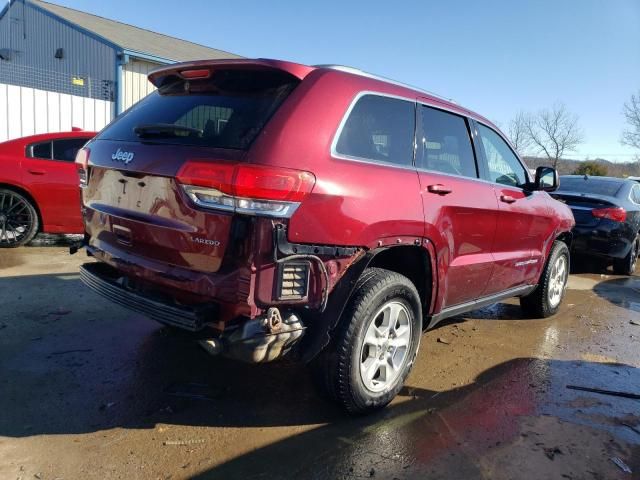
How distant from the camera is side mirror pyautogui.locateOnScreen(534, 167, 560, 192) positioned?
500 cm

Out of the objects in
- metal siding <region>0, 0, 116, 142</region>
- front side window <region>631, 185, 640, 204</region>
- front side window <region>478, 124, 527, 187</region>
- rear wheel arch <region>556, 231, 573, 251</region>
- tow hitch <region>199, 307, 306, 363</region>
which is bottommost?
tow hitch <region>199, 307, 306, 363</region>

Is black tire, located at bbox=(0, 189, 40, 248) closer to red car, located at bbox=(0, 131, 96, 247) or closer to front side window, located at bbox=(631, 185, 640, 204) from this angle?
red car, located at bbox=(0, 131, 96, 247)

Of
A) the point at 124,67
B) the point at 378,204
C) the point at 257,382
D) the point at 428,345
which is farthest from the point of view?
the point at 124,67

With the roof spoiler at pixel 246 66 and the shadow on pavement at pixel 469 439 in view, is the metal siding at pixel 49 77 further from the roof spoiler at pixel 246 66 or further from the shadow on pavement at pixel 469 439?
the shadow on pavement at pixel 469 439

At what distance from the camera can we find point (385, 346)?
336 centimetres

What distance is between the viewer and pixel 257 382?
369 cm

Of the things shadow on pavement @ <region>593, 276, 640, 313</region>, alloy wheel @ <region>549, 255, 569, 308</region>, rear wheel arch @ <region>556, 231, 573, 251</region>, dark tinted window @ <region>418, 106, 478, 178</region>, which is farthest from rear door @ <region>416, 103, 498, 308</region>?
shadow on pavement @ <region>593, 276, 640, 313</region>

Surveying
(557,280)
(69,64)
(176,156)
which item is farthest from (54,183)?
(69,64)

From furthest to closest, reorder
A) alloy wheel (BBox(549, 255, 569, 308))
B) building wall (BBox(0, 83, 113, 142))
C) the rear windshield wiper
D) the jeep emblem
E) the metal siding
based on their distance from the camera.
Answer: the metal siding, building wall (BBox(0, 83, 113, 142)), alloy wheel (BBox(549, 255, 569, 308)), the jeep emblem, the rear windshield wiper

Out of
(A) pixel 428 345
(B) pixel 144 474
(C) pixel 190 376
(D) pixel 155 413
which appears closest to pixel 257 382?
(C) pixel 190 376

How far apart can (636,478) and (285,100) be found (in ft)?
8.95

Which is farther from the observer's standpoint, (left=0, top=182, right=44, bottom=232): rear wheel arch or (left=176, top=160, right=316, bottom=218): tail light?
(left=0, top=182, right=44, bottom=232): rear wheel arch

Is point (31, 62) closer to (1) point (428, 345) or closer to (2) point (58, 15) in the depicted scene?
(2) point (58, 15)

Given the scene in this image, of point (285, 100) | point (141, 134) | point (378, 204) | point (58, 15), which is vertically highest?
point (58, 15)
